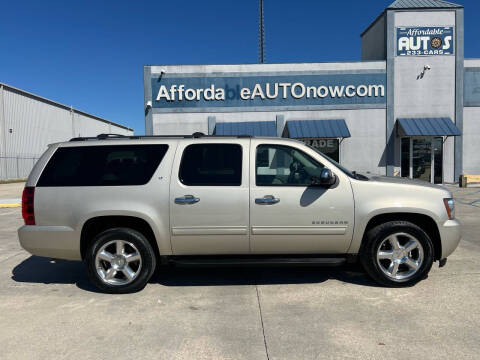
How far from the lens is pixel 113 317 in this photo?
3428mm

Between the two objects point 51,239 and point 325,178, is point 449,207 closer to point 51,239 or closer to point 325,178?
point 325,178

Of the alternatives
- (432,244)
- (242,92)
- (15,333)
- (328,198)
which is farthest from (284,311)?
(242,92)

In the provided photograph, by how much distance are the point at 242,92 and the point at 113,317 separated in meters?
14.2

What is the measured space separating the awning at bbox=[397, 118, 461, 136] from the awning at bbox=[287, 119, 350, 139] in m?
2.80

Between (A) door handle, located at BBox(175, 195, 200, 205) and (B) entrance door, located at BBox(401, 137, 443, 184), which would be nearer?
(A) door handle, located at BBox(175, 195, 200, 205)

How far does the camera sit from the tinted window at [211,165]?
13.1ft

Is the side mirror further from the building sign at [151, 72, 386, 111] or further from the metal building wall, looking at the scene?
the metal building wall

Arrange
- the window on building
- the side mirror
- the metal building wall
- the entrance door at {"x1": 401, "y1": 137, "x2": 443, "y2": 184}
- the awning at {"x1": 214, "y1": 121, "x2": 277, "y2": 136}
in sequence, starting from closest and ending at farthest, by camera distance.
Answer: the side mirror
the awning at {"x1": 214, "y1": 121, "x2": 277, "y2": 136}
the window on building
the entrance door at {"x1": 401, "y1": 137, "x2": 443, "y2": 184}
the metal building wall

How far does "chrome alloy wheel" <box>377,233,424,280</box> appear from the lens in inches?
159

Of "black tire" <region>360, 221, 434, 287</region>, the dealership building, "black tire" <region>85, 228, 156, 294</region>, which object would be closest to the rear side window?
"black tire" <region>85, 228, 156, 294</region>

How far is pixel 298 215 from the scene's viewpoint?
12.8ft

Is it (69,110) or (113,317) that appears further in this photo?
(69,110)

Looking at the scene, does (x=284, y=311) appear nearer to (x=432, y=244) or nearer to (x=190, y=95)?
(x=432, y=244)

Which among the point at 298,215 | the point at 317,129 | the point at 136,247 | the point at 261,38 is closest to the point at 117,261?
the point at 136,247
